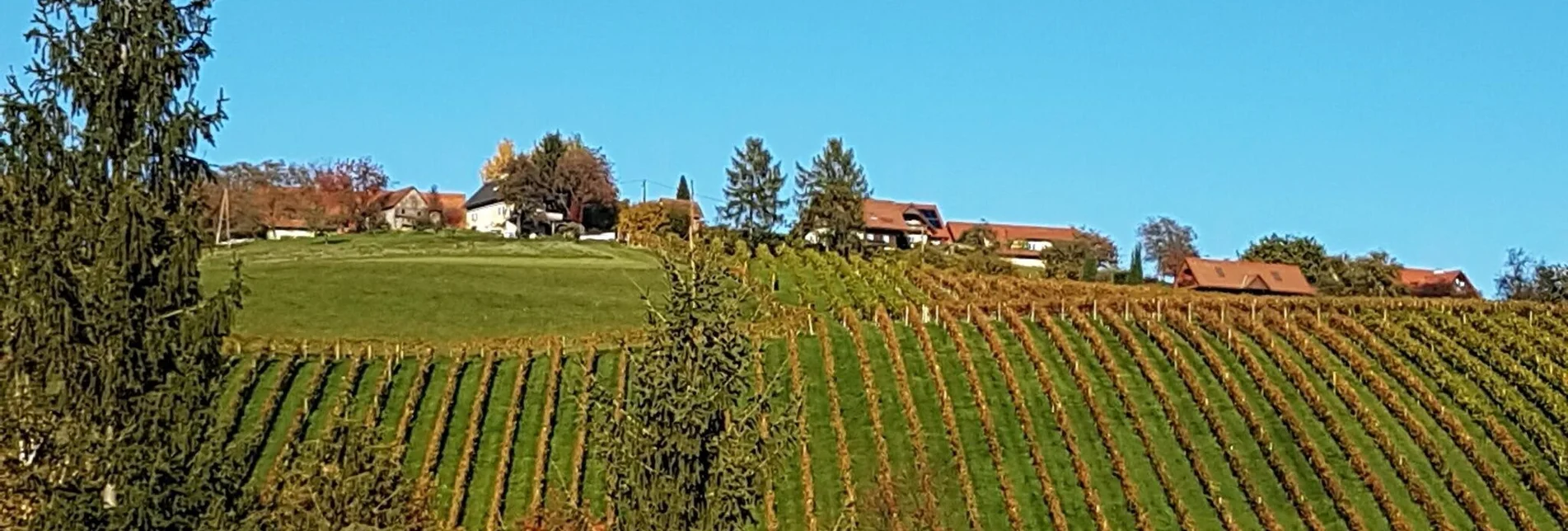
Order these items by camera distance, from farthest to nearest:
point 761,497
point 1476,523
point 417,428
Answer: point 417,428 → point 1476,523 → point 761,497

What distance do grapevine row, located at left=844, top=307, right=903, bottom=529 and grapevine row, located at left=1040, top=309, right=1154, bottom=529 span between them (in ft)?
17.2

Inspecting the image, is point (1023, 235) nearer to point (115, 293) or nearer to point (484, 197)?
point (484, 197)

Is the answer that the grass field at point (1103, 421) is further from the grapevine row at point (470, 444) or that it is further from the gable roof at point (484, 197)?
the gable roof at point (484, 197)

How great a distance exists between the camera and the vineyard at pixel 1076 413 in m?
40.5

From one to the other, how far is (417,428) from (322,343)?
10305 mm

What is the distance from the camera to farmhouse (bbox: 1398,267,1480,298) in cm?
11275

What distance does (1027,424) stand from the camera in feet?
149

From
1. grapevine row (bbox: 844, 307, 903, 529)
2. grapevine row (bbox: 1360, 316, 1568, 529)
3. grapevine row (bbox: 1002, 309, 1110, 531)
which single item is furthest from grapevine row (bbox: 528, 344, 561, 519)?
grapevine row (bbox: 1360, 316, 1568, 529)

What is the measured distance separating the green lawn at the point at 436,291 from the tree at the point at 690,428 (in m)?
37.7

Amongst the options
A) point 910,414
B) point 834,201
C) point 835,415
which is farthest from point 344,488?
point 834,201

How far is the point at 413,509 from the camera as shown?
2909 cm

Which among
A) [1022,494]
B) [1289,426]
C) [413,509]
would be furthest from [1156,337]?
[413,509]

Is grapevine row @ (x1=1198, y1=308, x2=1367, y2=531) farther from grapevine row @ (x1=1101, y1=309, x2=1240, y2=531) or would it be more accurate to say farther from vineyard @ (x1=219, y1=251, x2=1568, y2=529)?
grapevine row @ (x1=1101, y1=309, x2=1240, y2=531)

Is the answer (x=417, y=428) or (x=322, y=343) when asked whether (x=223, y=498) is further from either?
(x=322, y=343)
